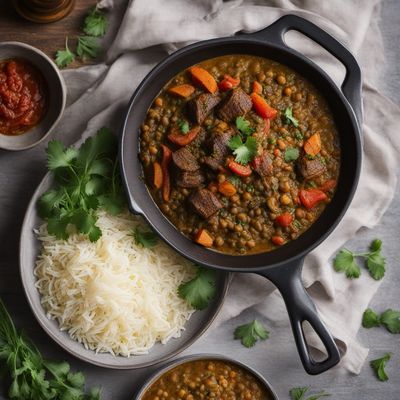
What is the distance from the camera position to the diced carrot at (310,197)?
184 inches

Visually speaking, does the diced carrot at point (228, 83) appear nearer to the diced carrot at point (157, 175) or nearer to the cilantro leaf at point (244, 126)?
the cilantro leaf at point (244, 126)

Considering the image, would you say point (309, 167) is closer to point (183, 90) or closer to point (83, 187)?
point (183, 90)

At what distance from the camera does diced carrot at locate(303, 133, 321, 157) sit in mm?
4609

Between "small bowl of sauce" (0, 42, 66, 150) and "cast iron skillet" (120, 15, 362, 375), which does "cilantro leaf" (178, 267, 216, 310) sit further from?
"small bowl of sauce" (0, 42, 66, 150)

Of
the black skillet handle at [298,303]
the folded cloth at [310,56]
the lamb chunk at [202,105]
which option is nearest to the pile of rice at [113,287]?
the folded cloth at [310,56]

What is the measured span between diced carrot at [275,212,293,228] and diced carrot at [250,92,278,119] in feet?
2.39

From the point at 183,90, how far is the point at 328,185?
4.21ft

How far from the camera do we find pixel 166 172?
185 inches

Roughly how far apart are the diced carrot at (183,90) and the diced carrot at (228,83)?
0.21 meters

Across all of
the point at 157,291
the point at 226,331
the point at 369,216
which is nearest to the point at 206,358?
the point at 226,331

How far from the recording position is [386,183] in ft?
17.0

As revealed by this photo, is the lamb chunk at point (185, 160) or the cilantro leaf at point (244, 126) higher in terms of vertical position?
the cilantro leaf at point (244, 126)

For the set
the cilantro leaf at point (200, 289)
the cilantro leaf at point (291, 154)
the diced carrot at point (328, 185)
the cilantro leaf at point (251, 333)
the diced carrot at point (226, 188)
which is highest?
the cilantro leaf at point (291, 154)

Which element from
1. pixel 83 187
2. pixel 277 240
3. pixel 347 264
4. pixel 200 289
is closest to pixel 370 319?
pixel 347 264
